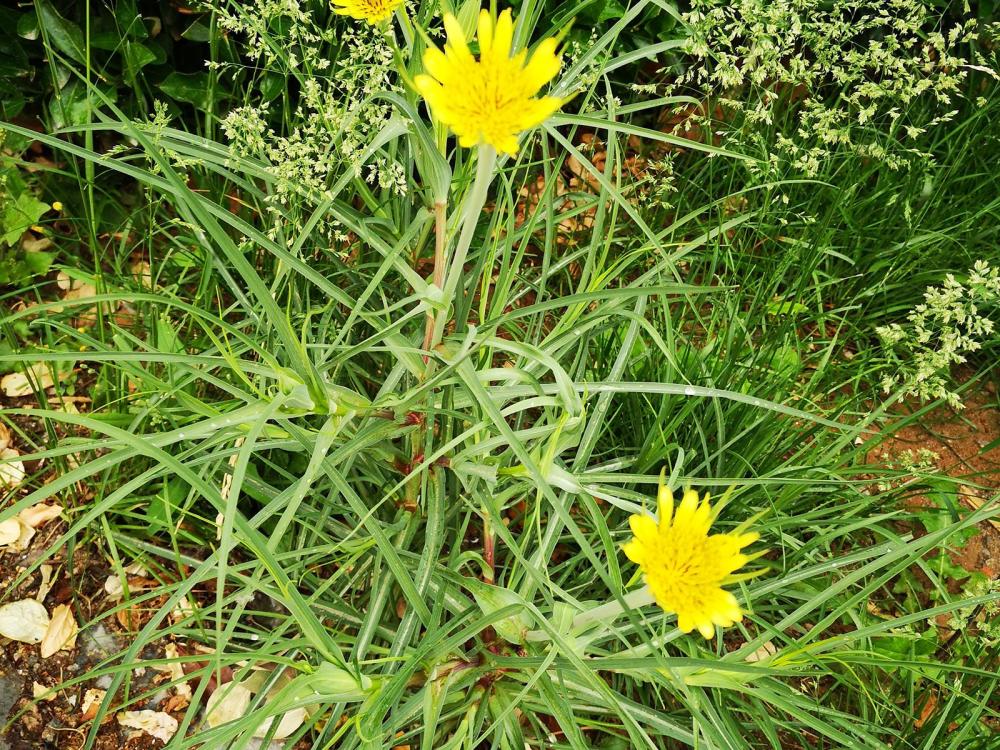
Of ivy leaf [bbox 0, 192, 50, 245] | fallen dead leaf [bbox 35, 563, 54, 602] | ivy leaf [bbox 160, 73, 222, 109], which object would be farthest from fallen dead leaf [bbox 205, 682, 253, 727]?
ivy leaf [bbox 160, 73, 222, 109]

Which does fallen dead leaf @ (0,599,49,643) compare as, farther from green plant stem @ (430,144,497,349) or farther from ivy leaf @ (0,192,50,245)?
green plant stem @ (430,144,497,349)

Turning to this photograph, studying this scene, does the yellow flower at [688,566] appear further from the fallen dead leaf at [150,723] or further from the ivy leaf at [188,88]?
the ivy leaf at [188,88]

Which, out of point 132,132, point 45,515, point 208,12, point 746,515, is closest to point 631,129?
point 132,132

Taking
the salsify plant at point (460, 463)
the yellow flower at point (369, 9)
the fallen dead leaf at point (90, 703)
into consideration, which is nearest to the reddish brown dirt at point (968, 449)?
the salsify plant at point (460, 463)

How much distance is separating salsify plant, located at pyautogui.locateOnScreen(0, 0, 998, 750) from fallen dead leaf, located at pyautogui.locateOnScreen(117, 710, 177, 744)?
41 millimetres

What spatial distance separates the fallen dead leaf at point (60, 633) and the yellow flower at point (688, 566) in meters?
1.22

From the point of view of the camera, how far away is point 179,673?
159 cm

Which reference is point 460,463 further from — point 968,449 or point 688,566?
point 968,449

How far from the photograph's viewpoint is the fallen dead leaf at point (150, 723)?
153 centimetres

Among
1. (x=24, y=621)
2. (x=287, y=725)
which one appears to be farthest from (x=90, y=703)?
(x=287, y=725)

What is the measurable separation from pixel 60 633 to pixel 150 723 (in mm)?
265

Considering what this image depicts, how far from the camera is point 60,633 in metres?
1.61

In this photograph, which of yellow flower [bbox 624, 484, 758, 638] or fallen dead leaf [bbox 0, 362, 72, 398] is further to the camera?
fallen dead leaf [bbox 0, 362, 72, 398]

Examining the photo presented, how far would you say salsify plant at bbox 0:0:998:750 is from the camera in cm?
102
